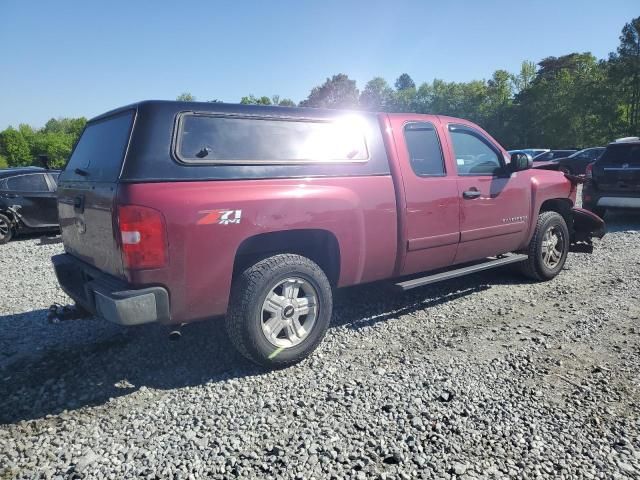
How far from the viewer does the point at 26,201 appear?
891cm

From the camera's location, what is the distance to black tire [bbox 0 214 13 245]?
8.80 meters

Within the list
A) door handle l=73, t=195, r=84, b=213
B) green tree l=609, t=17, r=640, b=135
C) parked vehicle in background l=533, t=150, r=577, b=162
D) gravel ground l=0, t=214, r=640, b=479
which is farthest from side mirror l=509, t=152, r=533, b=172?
green tree l=609, t=17, r=640, b=135

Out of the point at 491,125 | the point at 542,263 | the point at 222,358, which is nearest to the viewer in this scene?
the point at 222,358

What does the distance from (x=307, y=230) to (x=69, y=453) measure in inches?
79.7

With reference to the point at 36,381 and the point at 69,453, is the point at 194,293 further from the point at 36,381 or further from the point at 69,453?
the point at 36,381

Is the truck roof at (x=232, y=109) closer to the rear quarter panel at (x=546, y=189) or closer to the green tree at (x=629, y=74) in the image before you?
the rear quarter panel at (x=546, y=189)

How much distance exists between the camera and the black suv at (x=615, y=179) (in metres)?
8.58

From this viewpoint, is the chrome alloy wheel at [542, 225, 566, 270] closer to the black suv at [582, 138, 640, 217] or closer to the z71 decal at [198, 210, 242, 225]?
the z71 decal at [198, 210, 242, 225]

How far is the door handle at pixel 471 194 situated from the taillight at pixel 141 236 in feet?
9.57

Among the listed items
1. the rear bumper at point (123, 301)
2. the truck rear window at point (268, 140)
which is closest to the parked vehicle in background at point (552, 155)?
the truck rear window at point (268, 140)

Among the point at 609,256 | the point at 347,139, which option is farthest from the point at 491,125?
the point at 347,139

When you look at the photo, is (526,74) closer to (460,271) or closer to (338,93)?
(338,93)

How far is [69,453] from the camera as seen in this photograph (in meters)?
2.42

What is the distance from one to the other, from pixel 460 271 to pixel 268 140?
236cm
